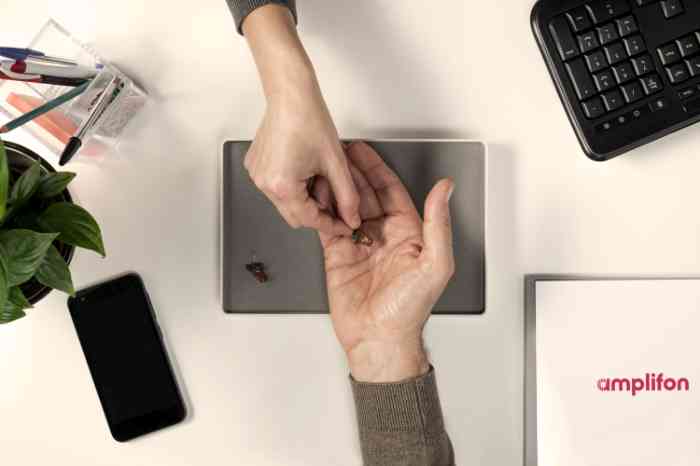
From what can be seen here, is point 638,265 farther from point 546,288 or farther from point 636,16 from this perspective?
point 636,16

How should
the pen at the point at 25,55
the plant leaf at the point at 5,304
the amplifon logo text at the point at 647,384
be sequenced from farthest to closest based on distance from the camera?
the amplifon logo text at the point at 647,384 → the pen at the point at 25,55 → the plant leaf at the point at 5,304

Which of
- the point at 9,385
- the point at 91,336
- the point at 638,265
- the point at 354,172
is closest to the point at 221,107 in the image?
the point at 354,172

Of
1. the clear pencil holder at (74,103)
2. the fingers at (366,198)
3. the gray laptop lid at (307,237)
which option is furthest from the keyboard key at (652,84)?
the clear pencil holder at (74,103)

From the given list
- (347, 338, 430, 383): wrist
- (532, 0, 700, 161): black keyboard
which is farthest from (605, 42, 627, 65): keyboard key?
(347, 338, 430, 383): wrist

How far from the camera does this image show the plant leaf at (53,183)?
575mm

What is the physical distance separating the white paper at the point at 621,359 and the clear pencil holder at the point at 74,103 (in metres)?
0.51

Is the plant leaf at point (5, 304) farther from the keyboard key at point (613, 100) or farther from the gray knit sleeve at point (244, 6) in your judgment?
the keyboard key at point (613, 100)

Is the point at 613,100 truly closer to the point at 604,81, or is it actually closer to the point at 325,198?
the point at 604,81

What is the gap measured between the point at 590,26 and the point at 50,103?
0.57 meters

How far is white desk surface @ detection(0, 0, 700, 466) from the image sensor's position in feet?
2.35

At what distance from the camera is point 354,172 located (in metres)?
0.70

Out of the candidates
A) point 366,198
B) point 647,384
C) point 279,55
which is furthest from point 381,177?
point 647,384

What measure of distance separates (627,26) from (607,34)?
0.02 m

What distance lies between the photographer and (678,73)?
676 millimetres
